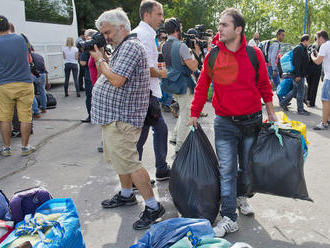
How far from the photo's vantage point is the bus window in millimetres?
10805

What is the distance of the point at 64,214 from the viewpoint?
2361 mm

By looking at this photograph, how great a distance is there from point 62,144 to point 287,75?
517 cm

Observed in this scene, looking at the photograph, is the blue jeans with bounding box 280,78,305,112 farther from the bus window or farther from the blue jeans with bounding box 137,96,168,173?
the bus window

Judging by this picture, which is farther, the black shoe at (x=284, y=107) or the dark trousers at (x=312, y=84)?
the dark trousers at (x=312, y=84)

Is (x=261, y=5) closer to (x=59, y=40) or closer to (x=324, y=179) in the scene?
(x=59, y=40)

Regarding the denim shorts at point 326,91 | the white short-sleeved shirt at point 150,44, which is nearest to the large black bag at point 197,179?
the white short-sleeved shirt at point 150,44

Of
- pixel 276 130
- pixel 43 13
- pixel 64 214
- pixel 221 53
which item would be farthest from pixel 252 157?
pixel 43 13

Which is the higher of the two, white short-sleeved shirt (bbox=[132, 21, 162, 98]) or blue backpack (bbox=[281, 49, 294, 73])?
white short-sleeved shirt (bbox=[132, 21, 162, 98])

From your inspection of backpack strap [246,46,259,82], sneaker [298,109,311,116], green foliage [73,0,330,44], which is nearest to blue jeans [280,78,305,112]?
sneaker [298,109,311,116]

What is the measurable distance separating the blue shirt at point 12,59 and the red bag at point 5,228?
10.1ft

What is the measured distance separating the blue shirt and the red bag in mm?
3066

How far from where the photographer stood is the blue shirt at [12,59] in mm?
4902

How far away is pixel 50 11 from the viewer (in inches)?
470

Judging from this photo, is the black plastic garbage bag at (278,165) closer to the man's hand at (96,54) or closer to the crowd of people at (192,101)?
the crowd of people at (192,101)
